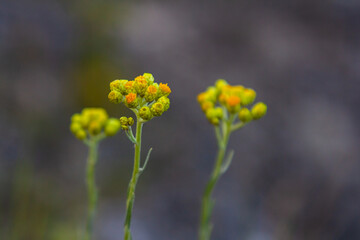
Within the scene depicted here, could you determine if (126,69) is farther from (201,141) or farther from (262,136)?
(262,136)

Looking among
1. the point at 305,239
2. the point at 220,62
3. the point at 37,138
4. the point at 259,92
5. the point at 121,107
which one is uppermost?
the point at 220,62

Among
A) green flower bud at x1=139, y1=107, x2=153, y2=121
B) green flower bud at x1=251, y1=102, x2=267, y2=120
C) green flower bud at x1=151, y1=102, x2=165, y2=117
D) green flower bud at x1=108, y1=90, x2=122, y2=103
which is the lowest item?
green flower bud at x1=139, y1=107, x2=153, y2=121

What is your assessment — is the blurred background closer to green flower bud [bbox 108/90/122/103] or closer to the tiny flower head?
the tiny flower head

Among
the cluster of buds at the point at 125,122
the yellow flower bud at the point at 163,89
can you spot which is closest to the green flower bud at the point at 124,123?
the cluster of buds at the point at 125,122

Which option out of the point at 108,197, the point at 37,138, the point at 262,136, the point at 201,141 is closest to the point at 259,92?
the point at 262,136

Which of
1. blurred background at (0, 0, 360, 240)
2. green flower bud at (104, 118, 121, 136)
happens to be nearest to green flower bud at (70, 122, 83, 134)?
green flower bud at (104, 118, 121, 136)

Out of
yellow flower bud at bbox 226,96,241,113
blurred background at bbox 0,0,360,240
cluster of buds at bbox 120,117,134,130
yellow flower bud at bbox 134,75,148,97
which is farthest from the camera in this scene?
blurred background at bbox 0,0,360,240

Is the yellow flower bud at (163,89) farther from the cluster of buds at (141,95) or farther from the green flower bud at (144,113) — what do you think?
the green flower bud at (144,113)
